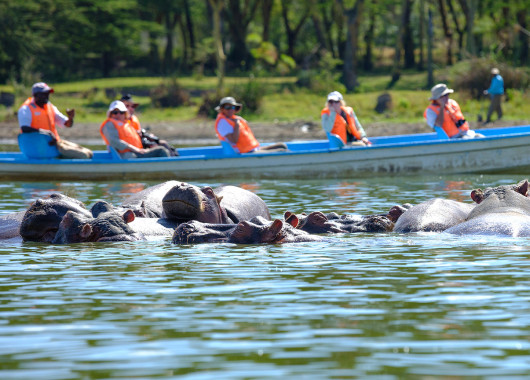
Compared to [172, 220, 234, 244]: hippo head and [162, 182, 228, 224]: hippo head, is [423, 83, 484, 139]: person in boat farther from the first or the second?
[172, 220, 234, 244]: hippo head

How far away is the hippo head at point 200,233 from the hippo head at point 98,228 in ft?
1.93

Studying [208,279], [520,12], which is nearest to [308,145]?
[208,279]

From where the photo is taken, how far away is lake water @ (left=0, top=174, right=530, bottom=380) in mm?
6457

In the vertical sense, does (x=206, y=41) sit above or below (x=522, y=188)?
above

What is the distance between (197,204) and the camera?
12141 mm

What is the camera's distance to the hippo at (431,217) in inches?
493

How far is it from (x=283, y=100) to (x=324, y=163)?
1821 centimetres

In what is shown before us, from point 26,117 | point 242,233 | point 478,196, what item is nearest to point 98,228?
point 242,233

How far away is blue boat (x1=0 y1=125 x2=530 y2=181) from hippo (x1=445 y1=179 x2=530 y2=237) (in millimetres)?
8135

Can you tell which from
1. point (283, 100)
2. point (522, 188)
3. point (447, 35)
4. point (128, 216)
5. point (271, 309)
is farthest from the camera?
point (447, 35)

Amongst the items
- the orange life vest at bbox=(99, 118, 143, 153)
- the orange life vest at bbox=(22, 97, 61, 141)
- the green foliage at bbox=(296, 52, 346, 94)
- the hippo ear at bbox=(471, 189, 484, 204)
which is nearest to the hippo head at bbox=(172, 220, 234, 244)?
the hippo ear at bbox=(471, 189, 484, 204)

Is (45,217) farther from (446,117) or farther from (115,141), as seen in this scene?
(446,117)

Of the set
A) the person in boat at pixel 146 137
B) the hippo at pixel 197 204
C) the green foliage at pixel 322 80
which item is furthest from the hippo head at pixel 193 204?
the green foliage at pixel 322 80

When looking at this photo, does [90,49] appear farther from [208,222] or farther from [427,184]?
[208,222]
